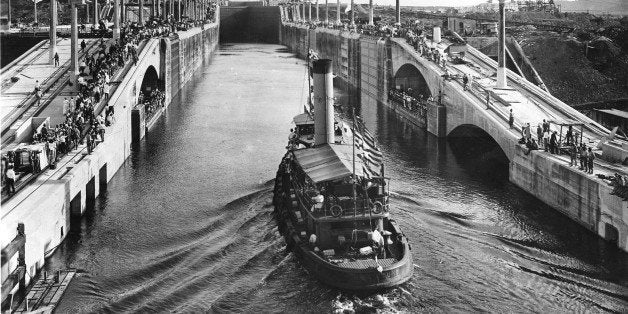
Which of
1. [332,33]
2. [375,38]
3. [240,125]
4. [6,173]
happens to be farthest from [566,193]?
[332,33]

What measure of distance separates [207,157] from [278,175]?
1139 centimetres

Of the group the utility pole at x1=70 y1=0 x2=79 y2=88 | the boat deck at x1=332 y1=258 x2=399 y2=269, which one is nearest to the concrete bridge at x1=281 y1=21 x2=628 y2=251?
the boat deck at x1=332 y1=258 x2=399 y2=269

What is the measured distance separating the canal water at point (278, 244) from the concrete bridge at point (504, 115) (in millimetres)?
1382

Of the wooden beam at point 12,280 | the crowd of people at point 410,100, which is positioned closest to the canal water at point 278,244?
the wooden beam at point 12,280

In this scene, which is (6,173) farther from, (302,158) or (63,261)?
(302,158)

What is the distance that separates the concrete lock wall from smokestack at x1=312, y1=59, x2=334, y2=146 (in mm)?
14154

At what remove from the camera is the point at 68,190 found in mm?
34781

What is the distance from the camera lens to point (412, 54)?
78625 millimetres

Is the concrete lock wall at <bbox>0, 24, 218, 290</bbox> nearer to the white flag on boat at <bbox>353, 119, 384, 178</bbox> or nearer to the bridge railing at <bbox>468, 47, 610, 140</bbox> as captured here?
the white flag on boat at <bbox>353, 119, 384, 178</bbox>

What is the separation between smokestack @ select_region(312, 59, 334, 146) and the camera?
1506 inches

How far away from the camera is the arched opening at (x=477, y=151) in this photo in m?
53.4

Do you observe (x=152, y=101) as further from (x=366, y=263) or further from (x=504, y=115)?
(x=366, y=263)

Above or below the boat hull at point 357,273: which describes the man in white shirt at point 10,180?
above

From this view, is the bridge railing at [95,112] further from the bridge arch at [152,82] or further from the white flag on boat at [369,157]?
the white flag on boat at [369,157]
